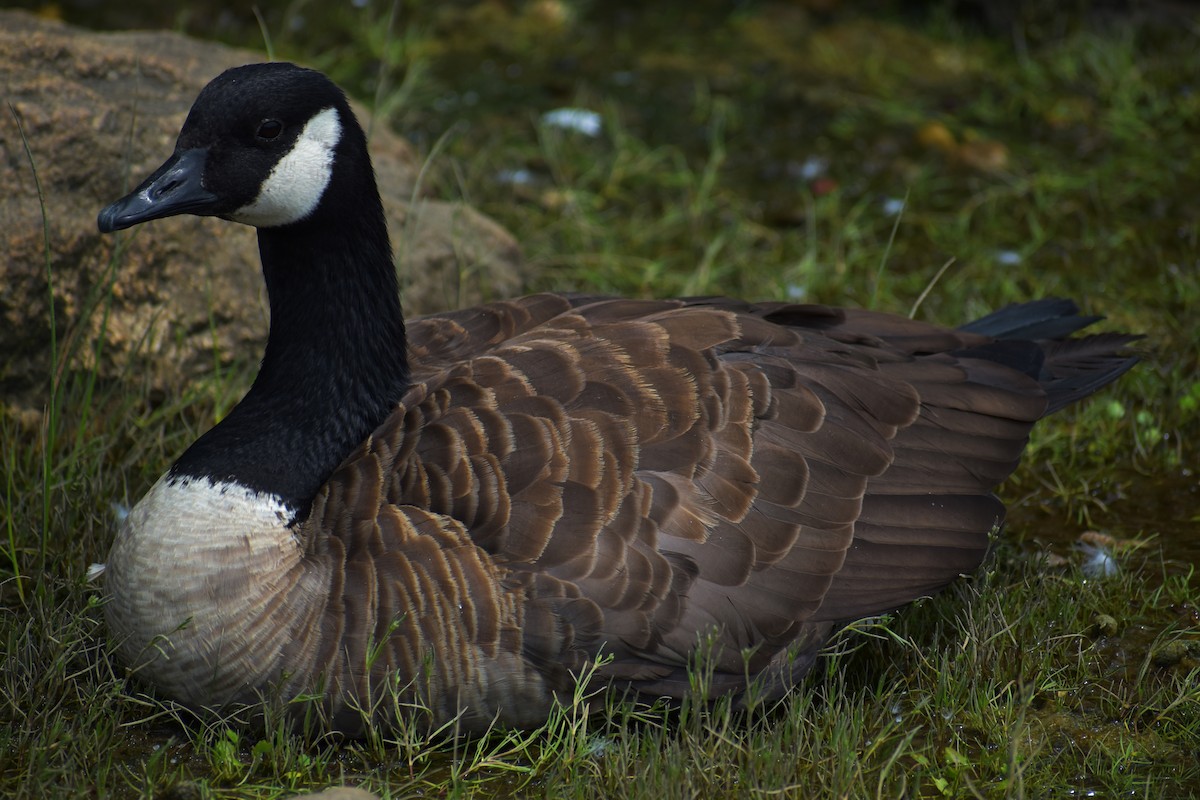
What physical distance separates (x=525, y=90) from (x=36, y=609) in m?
4.71

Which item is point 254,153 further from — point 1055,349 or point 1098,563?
point 1098,563

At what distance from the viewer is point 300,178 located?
3.73 m

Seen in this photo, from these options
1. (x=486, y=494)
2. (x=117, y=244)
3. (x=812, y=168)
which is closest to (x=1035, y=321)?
(x=486, y=494)

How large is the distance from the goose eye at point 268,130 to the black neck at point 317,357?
22cm

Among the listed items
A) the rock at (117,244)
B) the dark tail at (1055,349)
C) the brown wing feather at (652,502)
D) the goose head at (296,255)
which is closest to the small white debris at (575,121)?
the rock at (117,244)

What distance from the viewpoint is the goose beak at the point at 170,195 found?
356 centimetres

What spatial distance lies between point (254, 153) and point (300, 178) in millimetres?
142

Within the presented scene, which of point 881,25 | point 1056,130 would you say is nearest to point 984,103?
point 1056,130

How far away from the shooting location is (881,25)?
8.48m

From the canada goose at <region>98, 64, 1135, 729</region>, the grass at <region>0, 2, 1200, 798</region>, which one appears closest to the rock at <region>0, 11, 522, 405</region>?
the grass at <region>0, 2, 1200, 798</region>

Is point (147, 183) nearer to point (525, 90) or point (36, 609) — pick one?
point (36, 609)

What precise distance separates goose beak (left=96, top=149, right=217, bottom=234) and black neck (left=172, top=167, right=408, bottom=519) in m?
0.27

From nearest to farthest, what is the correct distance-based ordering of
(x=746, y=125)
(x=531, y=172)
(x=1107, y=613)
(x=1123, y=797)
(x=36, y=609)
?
(x=1123, y=797)
(x=36, y=609)
(x=1107, y=613)
(x=531, y=172)
(x=746, y=125)

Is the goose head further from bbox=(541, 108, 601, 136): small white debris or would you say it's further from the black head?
bbox=(541, 108, 601, 136): small white debris
